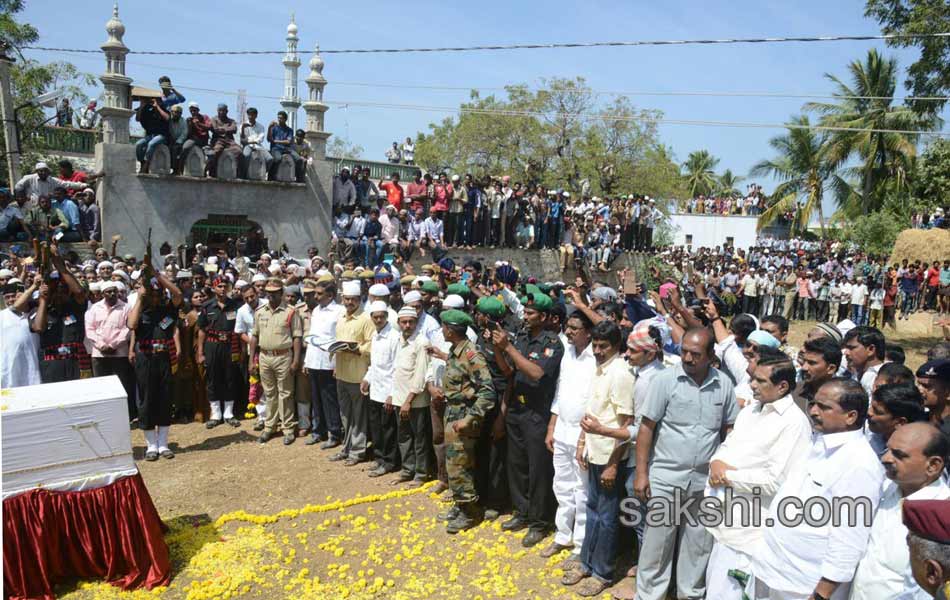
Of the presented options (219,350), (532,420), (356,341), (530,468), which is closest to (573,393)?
(532,420)

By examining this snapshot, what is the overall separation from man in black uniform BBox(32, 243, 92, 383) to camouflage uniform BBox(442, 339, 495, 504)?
466cm

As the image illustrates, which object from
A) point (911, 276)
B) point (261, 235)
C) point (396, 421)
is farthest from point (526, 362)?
point (911, 276)

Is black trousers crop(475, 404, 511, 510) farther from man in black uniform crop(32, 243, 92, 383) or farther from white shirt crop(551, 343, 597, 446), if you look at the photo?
man in black uniform crop(32, 243, 92, 383)

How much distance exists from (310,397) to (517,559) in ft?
13.3

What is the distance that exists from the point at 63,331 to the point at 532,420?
5673mm

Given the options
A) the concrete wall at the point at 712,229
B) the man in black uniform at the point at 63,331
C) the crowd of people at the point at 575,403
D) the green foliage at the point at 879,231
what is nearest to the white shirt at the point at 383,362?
the crowd of people at the point at 575,403

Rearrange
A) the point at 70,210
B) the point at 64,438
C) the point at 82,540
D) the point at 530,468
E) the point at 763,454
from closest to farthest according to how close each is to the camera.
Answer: the point at 763,454 < the point at 64,438 < the point at 82,540 < the point at 530,468 < the point at 70,210

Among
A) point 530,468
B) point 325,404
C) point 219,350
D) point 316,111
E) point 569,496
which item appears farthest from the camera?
point 316,111

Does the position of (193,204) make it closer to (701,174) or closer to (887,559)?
(887,559)

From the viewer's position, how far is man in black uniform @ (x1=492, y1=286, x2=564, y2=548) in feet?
18.0

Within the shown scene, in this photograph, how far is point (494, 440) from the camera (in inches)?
236

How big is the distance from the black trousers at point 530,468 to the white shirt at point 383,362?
174 cm

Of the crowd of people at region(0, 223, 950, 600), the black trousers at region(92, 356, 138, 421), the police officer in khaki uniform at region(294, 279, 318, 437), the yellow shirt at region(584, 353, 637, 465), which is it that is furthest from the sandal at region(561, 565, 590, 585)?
the black trousers at region(92, 356, 138, 421)

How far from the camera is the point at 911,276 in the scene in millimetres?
21578
